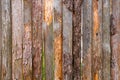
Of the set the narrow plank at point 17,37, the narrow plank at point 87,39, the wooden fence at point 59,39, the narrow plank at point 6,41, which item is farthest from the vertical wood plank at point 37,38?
the narrow plank at point 87,39

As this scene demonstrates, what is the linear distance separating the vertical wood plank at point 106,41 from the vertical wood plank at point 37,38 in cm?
84

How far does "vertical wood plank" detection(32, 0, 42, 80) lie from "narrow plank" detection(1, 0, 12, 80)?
0.30m

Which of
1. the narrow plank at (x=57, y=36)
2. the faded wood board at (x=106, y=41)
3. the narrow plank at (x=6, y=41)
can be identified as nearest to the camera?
the narrow plank at (x=6, y=41)

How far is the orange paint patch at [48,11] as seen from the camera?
380cm

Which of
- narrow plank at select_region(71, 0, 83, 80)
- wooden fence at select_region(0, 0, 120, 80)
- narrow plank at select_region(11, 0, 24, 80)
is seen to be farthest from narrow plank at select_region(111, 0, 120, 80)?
narrow plank at select_region(11, 0, 24, 80)

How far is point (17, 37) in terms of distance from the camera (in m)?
3.75

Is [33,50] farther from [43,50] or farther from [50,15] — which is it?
[50,15]

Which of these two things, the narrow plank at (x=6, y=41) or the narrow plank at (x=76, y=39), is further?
the narrow plank at (x=76, y=39)

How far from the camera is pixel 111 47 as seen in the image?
3.99 meters

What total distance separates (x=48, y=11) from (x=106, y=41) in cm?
87

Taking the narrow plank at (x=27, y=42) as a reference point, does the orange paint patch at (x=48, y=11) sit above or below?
above

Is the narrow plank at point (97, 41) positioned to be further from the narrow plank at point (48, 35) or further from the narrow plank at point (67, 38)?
the narrow plank at point (48, 35)

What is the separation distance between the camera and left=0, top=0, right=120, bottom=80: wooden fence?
3.75 m

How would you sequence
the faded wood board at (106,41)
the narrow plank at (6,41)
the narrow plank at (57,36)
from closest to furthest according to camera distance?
the narrow plank at (6,41)
the narrow plank at (57,36)
the faded wood board at (106,41)
